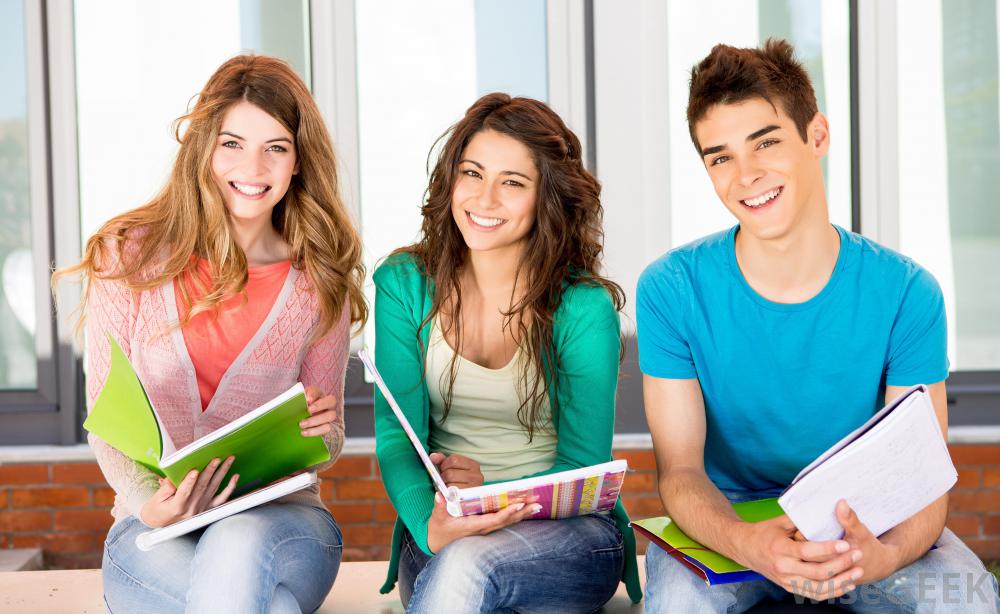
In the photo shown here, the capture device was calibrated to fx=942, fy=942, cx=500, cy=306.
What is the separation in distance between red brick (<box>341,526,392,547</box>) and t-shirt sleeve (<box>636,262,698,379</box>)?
5.85 feet

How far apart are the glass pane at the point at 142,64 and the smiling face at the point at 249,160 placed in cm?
152

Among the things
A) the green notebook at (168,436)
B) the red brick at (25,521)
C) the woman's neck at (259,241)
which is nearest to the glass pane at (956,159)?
→ the woman's neck at (259,241)

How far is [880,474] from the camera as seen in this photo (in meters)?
1.35

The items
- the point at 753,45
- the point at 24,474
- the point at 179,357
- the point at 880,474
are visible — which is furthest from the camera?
the point at 753,45

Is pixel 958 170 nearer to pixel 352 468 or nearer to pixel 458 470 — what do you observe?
pixel 352 468

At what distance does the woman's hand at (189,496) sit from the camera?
1606 mm

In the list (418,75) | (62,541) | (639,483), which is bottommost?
(62,541)

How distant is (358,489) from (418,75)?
1.51m

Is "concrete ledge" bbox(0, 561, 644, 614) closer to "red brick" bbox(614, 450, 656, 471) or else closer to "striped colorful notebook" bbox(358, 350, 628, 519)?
"striped colorful notebook" bbox(358, 350, 628, 519)

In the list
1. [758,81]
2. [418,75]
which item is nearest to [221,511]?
[758,81]

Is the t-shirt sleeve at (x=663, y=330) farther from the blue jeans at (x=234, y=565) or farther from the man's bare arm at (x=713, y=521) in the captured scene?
the blue jeans at (x=234, y=565)

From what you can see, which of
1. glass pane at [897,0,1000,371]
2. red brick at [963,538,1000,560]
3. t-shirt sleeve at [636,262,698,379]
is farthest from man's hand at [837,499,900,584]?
glass pane at [897,0,1000,371]

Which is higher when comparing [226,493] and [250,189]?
[250,189]

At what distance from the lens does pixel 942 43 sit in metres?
3.43
